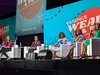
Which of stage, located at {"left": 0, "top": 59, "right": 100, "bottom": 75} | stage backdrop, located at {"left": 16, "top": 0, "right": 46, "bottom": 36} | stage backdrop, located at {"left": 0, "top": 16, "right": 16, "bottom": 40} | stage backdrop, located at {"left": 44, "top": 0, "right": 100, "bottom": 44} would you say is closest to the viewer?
stage, located at {"left": 0, "top": 59, "right": 100, "bottom": 75}

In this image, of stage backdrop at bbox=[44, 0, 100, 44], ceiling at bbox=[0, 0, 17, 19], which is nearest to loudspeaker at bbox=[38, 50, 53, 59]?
stage backdrop at bbox=[44, 0, 100, 44]

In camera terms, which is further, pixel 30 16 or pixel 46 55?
pixel 30 16

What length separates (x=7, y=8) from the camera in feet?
30.9

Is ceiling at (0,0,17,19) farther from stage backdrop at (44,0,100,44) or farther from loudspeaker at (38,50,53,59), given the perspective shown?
loudspeaker at (38,50,53,59)

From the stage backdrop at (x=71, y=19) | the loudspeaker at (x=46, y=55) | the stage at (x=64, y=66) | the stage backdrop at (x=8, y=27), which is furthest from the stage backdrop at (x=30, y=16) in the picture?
the stage at (x=64, y=66)

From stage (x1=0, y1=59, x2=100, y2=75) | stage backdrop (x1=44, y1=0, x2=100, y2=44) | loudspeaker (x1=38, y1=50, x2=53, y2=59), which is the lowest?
stage (x1=0, y1=59, x2=100, y2=75)

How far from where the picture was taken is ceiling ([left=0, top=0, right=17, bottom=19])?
906 centimetres

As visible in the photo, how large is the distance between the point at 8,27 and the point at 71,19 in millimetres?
4743

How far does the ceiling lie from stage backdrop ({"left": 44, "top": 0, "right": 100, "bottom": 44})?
3.56 meters

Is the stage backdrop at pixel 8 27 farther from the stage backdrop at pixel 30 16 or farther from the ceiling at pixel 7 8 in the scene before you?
the stage backdrop at pixel 30 16

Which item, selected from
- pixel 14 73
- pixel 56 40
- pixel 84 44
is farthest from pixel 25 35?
pixel 84 44

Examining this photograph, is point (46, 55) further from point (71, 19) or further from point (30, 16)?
point (30, 16)

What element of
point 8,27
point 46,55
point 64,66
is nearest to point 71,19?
point 46,55

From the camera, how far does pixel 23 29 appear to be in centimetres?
711
